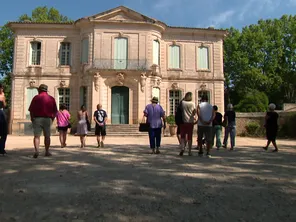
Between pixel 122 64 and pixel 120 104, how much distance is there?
2.97 meters

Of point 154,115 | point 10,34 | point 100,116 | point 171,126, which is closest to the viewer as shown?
point 154,115

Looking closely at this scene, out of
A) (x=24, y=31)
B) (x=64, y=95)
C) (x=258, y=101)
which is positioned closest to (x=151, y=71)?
(x=64, y=95)

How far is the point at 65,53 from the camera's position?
75.7 ft

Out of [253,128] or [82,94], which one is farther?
[82,94]

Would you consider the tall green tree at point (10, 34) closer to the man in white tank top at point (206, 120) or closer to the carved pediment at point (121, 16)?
the carved pediment at point (121, 16)

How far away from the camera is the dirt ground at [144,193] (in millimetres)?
3127

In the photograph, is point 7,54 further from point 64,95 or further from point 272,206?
point 272,206

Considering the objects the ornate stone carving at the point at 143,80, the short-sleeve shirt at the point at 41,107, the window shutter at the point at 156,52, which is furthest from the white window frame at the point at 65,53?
the short-sleeve shirt at the point at 41,107

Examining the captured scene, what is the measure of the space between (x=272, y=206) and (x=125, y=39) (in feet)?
65.0

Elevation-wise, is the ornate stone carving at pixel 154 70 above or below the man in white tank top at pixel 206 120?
above

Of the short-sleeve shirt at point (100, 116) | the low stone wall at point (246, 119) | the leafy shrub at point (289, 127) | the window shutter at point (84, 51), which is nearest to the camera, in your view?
the short-sleeve shirt at point (100, 116)

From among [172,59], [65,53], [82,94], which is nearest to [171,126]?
[172,59]

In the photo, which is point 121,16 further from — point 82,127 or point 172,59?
point 82,127

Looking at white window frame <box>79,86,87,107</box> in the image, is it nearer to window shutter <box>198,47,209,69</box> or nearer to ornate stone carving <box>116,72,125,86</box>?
ornate stone carving <box>116,72,125,86</box>
